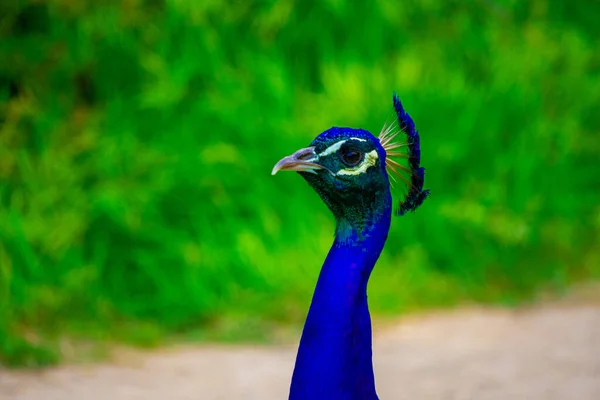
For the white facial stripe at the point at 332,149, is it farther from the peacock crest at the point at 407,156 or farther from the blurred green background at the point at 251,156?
the blurred green background at the point at 251,156

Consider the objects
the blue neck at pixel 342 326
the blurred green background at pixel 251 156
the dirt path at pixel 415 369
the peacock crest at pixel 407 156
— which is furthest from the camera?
the blurred green background at pixel 251 156

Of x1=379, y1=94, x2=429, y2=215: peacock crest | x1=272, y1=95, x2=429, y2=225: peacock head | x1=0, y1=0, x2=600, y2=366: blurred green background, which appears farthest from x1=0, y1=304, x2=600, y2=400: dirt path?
x1=272, y1=95, x2=429, y2=225: peacock head

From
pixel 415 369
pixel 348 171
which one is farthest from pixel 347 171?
pixel 415 369

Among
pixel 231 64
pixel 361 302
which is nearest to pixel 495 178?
pixel 231 64

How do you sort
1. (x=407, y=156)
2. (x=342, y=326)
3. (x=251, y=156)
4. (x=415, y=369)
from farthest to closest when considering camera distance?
(x=251, y=156) → (x=415, y=369) → (x=407, y=156) → (x=342, y=326)

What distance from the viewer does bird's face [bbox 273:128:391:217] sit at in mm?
2342

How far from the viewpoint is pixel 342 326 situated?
2311mm

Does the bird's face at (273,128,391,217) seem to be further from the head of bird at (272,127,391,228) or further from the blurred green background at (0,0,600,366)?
the blurred green background at (0,0,600,366)

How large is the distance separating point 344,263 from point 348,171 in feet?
0.71

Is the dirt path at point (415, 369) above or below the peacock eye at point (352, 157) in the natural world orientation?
above

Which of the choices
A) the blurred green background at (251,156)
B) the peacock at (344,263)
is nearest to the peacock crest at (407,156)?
the peacock at (344,263)

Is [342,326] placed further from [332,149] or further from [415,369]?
[415,369]

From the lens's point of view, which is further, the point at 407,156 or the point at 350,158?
the point at 407,156

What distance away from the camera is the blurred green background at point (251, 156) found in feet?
17.4
